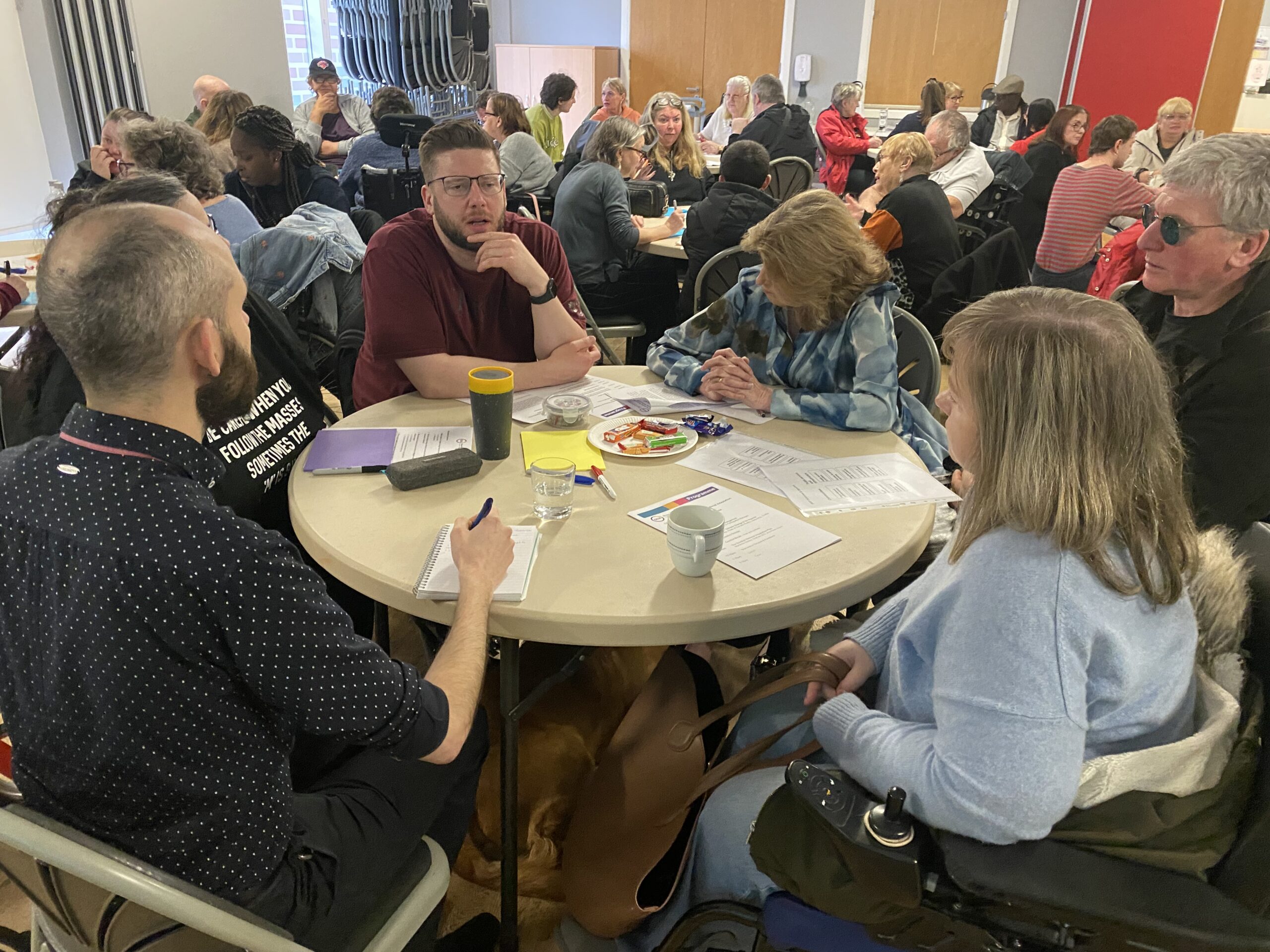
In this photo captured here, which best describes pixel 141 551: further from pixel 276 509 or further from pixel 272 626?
pixel 276 509

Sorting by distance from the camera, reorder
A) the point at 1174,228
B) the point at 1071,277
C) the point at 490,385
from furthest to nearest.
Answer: the point at 1071,277 → the point at 1174,228 → the point at 490,385

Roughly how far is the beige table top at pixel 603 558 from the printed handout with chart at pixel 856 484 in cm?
3

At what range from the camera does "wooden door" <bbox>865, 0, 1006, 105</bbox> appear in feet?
28.8

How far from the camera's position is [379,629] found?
1957 millimetres

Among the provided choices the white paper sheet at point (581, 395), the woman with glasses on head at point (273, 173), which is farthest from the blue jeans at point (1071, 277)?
the woman with glasses on head at point (273, 173)

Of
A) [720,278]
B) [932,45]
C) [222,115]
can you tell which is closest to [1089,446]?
[720,278]

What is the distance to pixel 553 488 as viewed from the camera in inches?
56.1

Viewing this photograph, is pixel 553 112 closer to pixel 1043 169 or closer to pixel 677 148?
pixel 677 148

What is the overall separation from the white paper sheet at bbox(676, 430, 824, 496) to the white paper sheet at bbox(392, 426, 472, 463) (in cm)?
46

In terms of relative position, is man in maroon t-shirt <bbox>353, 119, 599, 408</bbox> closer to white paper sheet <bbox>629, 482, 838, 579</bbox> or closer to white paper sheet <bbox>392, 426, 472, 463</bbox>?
white paper sheet <bbox>392, 426, 472, 463</bbox>

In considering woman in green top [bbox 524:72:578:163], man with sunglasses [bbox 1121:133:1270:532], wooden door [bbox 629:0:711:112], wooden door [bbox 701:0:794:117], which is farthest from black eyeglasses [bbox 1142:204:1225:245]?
wooden door [bbox 629:0:711:112]

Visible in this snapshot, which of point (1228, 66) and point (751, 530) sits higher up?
point (1228, 66)

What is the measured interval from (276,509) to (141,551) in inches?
36.5

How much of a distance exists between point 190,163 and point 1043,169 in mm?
4826
